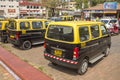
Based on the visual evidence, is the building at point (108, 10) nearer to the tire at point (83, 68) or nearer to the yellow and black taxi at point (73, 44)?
the yellow and black taxi at point (73, 44)

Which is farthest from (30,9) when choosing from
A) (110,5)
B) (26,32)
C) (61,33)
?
(61,33)

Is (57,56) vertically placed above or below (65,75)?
above

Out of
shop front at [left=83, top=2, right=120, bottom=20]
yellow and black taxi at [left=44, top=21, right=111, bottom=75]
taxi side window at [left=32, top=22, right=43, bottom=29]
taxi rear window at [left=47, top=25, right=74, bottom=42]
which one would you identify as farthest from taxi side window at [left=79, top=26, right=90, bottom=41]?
shop front at [left=83, top=2, right=120, bottom=20]

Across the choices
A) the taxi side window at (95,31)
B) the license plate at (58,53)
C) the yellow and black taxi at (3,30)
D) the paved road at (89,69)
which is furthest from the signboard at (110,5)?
the license plate at (58,53)

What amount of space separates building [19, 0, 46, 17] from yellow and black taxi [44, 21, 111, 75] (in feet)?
224

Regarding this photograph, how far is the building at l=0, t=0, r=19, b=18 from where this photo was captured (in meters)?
67.4

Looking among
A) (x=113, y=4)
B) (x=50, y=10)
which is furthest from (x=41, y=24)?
(x=50, y=10)

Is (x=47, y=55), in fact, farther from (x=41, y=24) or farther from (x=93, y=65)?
(x=41, y=24)

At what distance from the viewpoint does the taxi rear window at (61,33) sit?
20.8ft

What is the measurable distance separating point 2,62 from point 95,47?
4.34 metres

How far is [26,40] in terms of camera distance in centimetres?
1078

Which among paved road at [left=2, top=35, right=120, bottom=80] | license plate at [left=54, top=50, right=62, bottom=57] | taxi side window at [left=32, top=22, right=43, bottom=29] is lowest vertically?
paved road at [left=2, top=35, right=120, bottom=80]

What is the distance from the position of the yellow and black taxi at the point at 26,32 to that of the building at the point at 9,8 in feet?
195

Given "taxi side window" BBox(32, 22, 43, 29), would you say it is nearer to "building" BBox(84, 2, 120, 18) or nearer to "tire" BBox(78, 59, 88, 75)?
"tire" BBox(78, 59, 88, 75)
